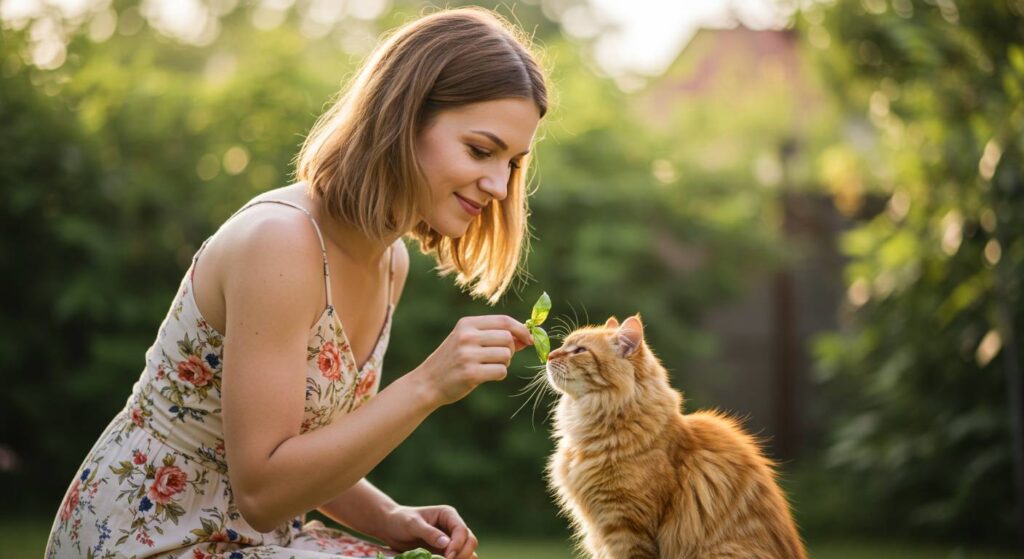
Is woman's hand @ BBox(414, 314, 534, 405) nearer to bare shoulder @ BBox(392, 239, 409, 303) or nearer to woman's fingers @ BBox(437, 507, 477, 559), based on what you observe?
woman's fingers @ BBox(437, 507, 477, 559)

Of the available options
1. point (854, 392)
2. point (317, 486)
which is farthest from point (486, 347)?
point (854, 392)

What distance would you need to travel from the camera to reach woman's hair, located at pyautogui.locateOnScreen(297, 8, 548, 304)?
1.96m

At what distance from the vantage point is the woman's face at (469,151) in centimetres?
199

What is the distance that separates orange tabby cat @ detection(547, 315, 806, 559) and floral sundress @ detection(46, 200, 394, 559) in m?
0.81

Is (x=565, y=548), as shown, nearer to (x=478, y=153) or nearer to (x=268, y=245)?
(x=478, y=153)

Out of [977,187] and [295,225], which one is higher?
[295,225]

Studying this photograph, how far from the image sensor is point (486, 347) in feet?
5.94

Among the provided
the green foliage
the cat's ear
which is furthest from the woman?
the green foliage

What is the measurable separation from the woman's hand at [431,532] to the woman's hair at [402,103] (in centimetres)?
67

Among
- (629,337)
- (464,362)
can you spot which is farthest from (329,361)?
(629,337)

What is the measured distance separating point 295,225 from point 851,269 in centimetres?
485

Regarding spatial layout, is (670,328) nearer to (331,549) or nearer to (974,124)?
(974,124)

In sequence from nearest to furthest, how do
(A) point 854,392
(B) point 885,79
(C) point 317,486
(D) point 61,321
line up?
(C) point 317,486 → (D) point 61,321 → (B) point 885,79 → (A) point 854,392

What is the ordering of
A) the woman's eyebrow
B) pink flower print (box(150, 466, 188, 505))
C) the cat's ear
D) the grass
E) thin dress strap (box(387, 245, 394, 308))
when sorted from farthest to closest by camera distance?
the grass
the cat's ear
thin dress strap (box(387, 245, 394, 308))
the woman's eyebrow
pink flower print (box(150, 466, 188, 505))
